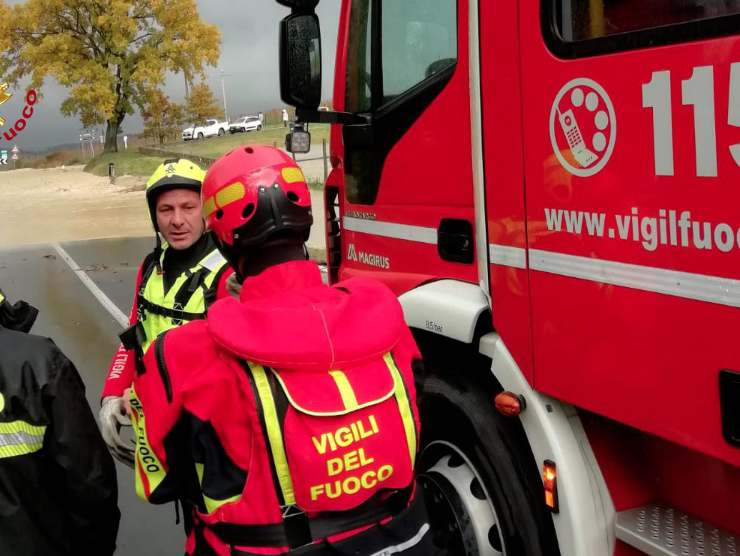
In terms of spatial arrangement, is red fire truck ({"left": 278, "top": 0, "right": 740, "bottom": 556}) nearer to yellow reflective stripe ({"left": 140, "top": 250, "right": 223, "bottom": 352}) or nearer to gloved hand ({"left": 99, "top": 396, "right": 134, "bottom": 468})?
yellow reflective stripe ({"left": 140, "top": 250, "right": 223, "bottom": 352})

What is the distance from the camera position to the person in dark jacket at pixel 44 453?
2.08m

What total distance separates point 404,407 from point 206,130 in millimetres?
60008

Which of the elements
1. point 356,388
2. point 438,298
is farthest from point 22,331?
point 438,298

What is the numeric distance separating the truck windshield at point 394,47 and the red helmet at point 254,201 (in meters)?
1.07

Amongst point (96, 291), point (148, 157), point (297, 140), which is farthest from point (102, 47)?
point (297, 140)

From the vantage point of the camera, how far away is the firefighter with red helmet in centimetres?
164

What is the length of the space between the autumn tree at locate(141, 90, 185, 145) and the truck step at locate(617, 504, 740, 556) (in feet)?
162

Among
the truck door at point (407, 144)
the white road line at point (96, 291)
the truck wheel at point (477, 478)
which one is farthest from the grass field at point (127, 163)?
the truck wheel at point (477, 478)

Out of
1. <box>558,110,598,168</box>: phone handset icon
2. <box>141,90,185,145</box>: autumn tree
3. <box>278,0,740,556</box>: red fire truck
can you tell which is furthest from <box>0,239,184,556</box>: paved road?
<box>141,90,185,145</box>: autumn tree

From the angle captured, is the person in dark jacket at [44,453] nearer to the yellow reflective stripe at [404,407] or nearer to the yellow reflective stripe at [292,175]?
the yellow reflective stripe at [292,175]

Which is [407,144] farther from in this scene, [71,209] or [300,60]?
[71,209]

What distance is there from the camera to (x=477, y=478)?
266 cm

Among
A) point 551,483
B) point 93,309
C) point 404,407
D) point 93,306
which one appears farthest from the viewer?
point 93,306

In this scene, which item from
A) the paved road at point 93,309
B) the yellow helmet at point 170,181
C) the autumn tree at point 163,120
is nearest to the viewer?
the yellow helmet at point 170,181
